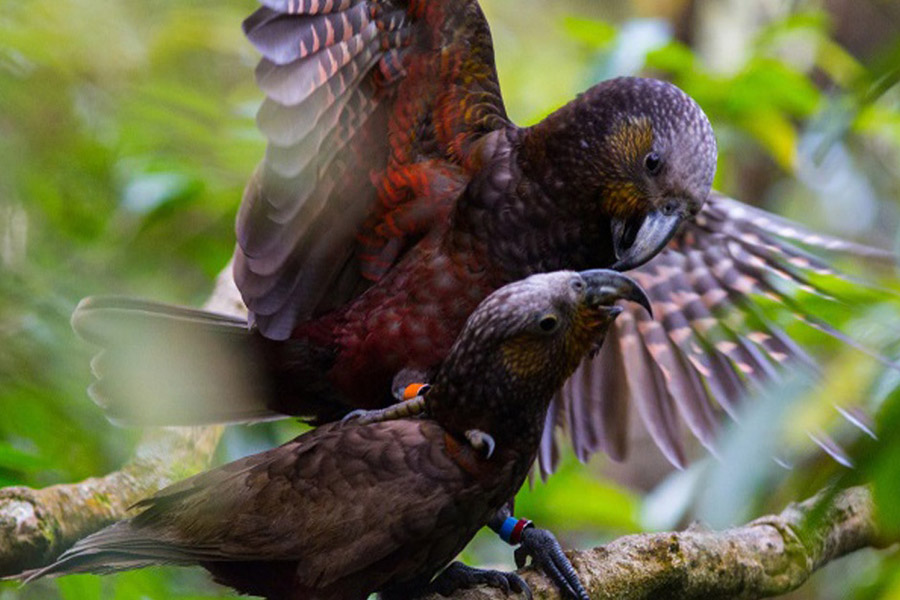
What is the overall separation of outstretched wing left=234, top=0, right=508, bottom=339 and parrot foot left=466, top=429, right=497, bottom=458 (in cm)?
92

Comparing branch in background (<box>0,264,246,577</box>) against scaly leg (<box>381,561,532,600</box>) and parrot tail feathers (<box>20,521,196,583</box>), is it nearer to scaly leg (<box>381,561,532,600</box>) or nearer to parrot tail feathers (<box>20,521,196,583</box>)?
parrot tail feathers (<box>20,521,196,583</box>)

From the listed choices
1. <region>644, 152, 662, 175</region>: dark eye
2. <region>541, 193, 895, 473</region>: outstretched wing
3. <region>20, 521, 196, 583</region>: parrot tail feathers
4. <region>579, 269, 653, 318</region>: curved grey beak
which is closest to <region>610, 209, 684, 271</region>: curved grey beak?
<region>644, 152, 662, 175</region>: dark eye

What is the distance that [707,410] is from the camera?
12.7ft

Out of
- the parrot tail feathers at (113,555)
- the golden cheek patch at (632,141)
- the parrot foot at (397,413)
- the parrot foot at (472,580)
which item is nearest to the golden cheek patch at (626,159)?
the golden cheek patch at (632,141)

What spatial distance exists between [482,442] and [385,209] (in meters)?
1.04

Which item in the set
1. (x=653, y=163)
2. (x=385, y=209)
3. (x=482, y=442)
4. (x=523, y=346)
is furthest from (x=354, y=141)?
(x=482, y=442)

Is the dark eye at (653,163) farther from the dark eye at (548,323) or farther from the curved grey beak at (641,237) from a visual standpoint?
the dark eye at (548,323)

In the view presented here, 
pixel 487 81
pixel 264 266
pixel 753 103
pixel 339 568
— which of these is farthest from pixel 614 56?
pixel 339 568

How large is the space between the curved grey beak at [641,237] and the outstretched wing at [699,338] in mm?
708

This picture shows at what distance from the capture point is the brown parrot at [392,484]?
2.52 m

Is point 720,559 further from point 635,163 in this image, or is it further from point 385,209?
point 385,209

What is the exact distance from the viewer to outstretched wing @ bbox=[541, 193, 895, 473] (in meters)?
3.86

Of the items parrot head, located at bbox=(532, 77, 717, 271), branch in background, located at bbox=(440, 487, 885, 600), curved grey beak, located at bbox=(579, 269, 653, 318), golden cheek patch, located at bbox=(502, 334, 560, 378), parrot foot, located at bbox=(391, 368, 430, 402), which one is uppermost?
parrot head, located at bbox=(532, 77, 717, 271)

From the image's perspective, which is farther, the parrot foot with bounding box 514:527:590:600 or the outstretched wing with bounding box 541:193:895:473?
the outstretched wing with bounding box 541:193:895:473
